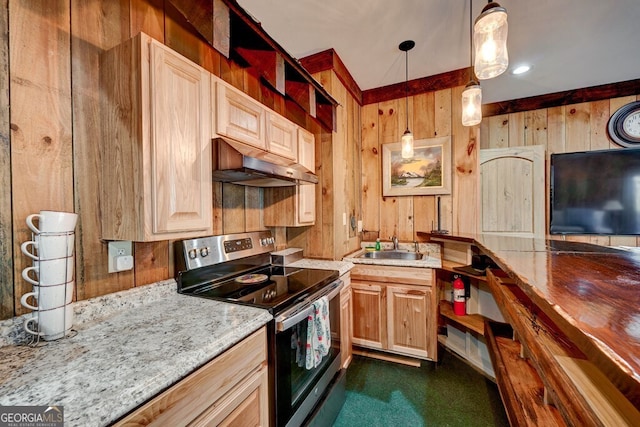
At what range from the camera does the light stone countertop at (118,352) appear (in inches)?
23.2

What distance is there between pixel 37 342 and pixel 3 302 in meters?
0.17

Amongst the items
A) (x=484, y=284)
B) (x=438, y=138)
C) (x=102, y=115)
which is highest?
(x=438, y=138)

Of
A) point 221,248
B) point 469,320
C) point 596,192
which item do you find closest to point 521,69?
point 596,192

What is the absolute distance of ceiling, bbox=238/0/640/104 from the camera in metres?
1.69

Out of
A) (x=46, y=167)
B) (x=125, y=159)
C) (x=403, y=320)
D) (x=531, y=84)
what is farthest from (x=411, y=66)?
(x=46, y=167)

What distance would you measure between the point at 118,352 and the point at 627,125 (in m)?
4.54

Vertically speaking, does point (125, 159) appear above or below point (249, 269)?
above

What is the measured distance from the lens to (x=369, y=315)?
2268 mm

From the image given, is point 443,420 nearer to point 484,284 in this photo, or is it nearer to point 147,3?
point 484,284

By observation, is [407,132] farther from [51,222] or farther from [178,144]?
[51,222]

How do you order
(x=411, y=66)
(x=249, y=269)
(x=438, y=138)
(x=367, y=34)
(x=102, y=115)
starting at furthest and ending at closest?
(x=438, y=138), (x=411, y=66), (x=367, y=34), (x=249, y=269), (x=102, y=115)

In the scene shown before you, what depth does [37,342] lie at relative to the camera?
0.82m

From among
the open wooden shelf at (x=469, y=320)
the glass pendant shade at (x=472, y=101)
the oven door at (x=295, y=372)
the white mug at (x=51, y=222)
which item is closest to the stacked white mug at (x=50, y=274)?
the white mug at (x=51, y=222)

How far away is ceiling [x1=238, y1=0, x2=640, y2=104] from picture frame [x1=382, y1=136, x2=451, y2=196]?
0.71 m
